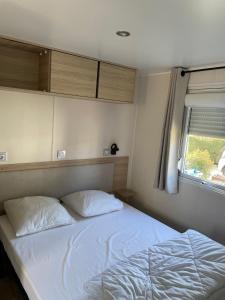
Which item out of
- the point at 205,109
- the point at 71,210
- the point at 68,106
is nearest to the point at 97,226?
the point at 71,210

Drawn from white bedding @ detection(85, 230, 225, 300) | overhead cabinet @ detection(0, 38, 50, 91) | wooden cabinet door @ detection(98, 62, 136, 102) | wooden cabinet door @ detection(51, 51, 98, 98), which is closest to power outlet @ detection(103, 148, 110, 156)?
wooden cabinet door @ detection(98, 62, 136, 102)

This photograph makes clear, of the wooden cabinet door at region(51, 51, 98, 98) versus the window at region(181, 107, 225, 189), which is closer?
the wooden cabinet door at region(51, 51, 98, 98)

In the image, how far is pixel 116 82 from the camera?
2.73m

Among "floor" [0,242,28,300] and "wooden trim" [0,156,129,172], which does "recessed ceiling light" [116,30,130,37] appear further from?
"floor" [0,242,28,300]

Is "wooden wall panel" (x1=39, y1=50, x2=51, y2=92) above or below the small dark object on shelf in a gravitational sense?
above

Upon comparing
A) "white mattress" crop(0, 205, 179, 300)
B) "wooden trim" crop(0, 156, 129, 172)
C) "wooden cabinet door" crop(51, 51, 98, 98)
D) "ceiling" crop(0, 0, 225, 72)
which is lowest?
"white mattress" crop(0, 205, 179, 300)

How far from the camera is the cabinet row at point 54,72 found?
2.29 metres

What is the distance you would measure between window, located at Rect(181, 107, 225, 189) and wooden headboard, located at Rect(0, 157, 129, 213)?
93 centimetres

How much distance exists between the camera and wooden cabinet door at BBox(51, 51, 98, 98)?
2.30 metres

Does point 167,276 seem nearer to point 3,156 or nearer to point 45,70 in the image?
point 3,156

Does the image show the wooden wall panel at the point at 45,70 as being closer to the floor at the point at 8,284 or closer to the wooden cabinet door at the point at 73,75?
the wooden cabinet door at the point at 73,75

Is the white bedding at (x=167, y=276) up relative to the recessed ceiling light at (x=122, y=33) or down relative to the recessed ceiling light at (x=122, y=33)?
down

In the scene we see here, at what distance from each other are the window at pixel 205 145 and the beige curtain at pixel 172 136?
0.14 metres

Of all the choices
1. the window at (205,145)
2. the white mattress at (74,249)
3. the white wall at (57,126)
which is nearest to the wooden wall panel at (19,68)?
the white wall at (57,126)
